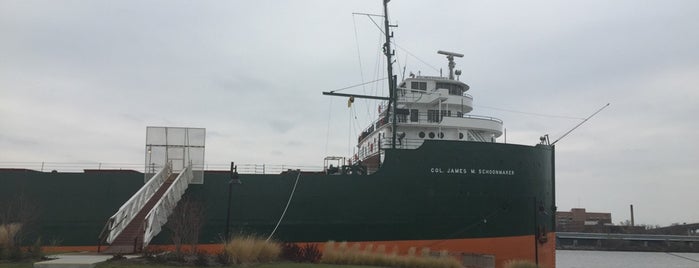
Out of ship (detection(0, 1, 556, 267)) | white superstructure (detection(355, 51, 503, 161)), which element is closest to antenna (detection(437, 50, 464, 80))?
white superstructure (detection(355, 51, 503, 161))

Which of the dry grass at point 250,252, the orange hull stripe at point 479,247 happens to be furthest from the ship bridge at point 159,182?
the dry grass at point 250,252

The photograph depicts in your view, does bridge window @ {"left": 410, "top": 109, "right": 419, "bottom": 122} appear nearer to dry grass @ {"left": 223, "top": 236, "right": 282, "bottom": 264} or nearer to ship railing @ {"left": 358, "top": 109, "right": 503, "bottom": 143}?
ship railing @ {"left": 358, "top": 109, "right": 503, "bottom": 143}

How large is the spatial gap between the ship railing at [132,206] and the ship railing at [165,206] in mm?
788

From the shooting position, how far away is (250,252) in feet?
41.2

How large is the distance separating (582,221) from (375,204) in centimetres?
10041

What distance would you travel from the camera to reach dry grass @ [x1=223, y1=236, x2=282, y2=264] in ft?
40.5

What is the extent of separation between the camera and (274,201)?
19062 mm

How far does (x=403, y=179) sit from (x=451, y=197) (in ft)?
6.46

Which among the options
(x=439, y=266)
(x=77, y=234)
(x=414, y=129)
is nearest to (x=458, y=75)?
(x=414, y=129)

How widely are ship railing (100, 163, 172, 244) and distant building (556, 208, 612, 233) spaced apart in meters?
91.0

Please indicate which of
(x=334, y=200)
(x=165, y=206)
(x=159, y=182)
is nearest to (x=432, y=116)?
(x=334, y=200)

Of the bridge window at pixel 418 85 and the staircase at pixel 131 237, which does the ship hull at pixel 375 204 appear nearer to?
the staircase at pixel 131 237

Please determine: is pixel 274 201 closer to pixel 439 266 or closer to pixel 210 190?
pixel 210 190

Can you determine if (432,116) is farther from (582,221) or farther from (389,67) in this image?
(582,221)
